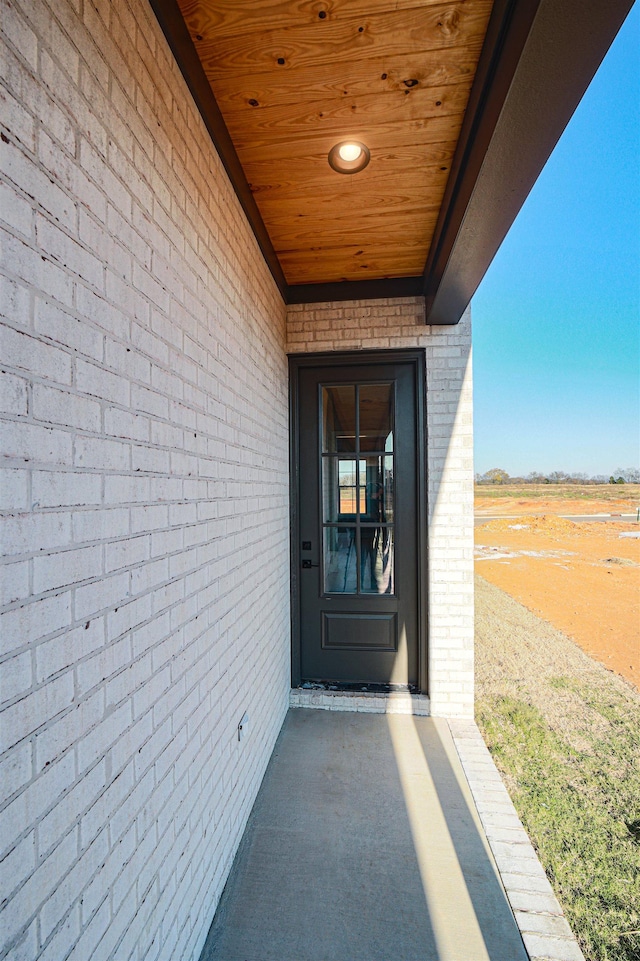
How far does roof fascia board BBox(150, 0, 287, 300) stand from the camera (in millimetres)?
Result: 1130

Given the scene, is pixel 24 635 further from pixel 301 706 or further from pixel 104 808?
pixel 301 706

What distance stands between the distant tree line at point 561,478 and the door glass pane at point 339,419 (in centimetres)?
442

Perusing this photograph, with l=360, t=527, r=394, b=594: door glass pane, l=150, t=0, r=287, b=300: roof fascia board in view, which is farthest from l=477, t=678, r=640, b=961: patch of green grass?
l=150, t=0, r=287, b=300: roof fascia board

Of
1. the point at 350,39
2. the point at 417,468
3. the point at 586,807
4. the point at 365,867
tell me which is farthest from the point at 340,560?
the point at 350,39

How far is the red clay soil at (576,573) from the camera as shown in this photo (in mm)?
4746

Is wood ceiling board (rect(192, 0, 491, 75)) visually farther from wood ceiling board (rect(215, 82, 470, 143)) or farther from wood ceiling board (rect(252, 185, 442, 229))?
wood ceiling board (rect(252, 185, 442, 229))

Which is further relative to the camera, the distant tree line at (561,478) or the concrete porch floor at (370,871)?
the distant tree line at (561,478)

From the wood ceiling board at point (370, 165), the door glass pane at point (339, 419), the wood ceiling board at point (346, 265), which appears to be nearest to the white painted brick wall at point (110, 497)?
the wood ceiling board at point (370, 165)

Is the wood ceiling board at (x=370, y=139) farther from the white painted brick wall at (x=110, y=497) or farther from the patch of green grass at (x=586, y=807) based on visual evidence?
the patch of green grass at (x=586, y=807)

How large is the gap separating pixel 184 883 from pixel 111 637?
891 mm

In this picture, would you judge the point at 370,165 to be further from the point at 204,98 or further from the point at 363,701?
the point at 363,701

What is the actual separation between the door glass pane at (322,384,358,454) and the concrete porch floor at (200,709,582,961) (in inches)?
72.4

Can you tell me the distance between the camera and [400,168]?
181 cm

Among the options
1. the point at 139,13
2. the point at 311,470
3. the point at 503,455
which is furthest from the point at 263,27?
the point at 503,455
